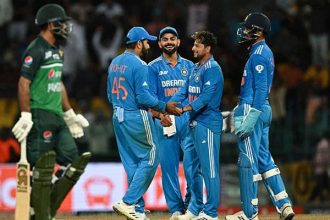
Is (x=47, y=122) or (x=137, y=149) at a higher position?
(x=47, y=122)

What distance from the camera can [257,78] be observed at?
41.5ft

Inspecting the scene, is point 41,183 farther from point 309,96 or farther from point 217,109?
point 309,96

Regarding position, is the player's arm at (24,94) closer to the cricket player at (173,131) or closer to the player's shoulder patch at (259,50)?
the cricket player at (173,131)

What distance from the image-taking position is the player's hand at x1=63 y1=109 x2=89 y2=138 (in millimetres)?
12469

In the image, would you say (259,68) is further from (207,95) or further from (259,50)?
(207,95)

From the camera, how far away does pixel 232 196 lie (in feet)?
62.5

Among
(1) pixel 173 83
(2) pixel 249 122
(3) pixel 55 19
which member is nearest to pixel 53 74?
(3) pixel 55 19

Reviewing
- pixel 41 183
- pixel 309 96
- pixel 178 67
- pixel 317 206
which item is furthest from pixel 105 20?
pixel 41 183

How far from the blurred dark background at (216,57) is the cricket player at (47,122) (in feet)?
21.6

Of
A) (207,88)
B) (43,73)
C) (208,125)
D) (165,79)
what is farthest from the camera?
(165,79)

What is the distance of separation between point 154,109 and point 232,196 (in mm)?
6340

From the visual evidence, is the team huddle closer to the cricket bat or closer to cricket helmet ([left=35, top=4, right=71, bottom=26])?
cricket helmet ([left=35, top=4, right=71, bottom=26])

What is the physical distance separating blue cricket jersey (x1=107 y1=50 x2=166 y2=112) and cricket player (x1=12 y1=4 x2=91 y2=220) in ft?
2.95

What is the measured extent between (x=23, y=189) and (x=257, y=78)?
2872mm
